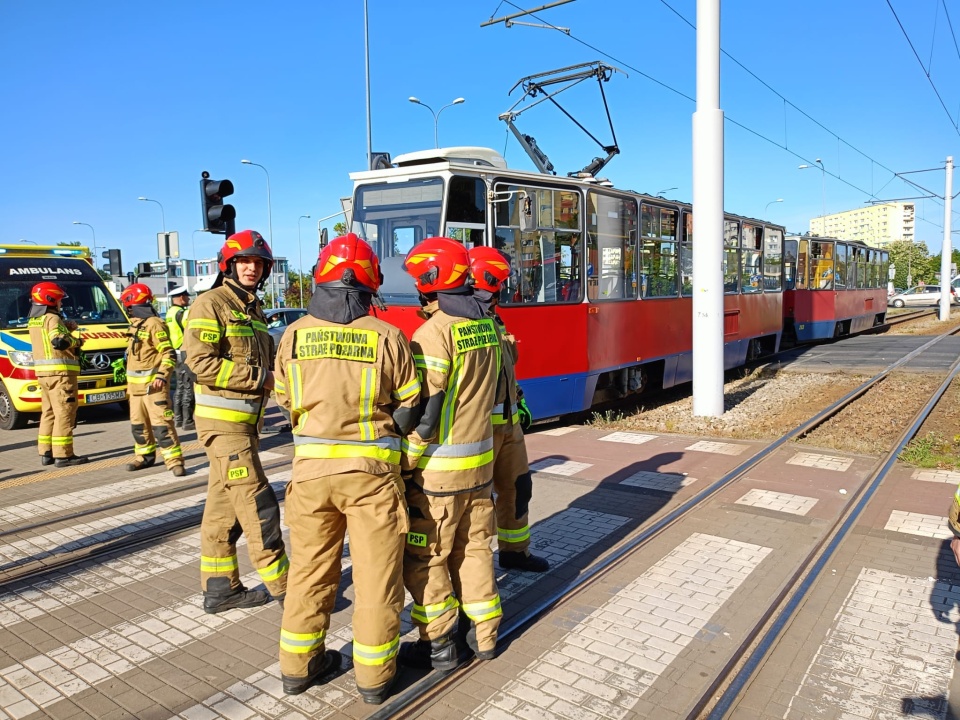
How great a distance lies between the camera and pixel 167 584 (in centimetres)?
460

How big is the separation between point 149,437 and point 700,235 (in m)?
7.07

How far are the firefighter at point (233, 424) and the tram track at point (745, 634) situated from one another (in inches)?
46.8

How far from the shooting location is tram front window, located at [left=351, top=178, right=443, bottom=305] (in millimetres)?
8055

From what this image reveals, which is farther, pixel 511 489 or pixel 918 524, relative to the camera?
pixel 918 524

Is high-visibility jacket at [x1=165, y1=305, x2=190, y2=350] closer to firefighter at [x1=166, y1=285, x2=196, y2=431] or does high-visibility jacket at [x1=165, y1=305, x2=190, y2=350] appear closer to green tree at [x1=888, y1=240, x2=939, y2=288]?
firefighter at [x1=166, y1=285, x2=196, y2=431]

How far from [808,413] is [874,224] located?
147950mm

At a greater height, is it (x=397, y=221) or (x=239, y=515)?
(x=397, y=221)

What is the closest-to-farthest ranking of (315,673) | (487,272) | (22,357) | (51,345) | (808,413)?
(315,673)
(487,272)
(51,345)
(808,413)
(22,357)

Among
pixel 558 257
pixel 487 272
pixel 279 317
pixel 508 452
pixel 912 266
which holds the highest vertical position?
pixel 912 266

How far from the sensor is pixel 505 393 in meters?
4.08

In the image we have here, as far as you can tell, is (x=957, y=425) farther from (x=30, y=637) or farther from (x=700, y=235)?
(x=30, y=637)

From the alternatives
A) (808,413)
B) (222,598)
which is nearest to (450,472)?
(222,598)

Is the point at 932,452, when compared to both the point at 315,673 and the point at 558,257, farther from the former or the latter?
the point at 315,673

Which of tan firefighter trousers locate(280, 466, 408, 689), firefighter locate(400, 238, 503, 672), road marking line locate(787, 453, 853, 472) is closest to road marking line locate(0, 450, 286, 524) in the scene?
tan firefighter trousers locate(280, 466, 408, 689)
